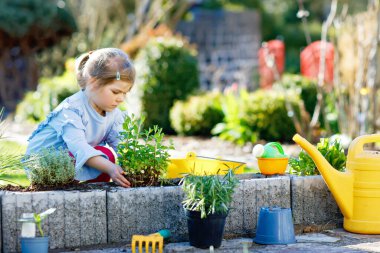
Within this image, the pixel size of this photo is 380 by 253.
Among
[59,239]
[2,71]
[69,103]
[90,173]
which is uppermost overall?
[2,71]

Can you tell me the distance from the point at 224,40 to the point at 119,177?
39.8 ft

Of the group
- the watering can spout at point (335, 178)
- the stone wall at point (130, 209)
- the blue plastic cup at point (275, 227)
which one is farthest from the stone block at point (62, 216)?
the watering can spout at point (335, 178)

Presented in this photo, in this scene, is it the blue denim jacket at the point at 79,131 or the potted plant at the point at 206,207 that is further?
the blue denim jacket at the point at 79,131

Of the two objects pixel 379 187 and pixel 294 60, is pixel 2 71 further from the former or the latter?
pixel 379 187

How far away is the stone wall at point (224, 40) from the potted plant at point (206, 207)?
11.2 metres

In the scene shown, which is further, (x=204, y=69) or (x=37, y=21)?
(x=204, y=69)

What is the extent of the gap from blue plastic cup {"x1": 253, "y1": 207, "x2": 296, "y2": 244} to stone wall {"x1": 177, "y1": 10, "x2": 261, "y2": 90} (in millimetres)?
11011

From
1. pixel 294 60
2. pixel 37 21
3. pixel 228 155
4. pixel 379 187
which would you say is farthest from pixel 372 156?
pixel 294 60

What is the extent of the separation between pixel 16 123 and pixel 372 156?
6.58 metres

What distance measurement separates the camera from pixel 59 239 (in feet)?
11.3

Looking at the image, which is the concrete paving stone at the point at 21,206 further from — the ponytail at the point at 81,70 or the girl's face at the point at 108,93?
the ponytail at the point at 81,70

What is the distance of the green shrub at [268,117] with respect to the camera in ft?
Result: 25.9

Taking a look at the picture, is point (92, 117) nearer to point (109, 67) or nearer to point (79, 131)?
point (79, 131)

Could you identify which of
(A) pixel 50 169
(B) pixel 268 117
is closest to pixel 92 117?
(A) pixel 50 169
